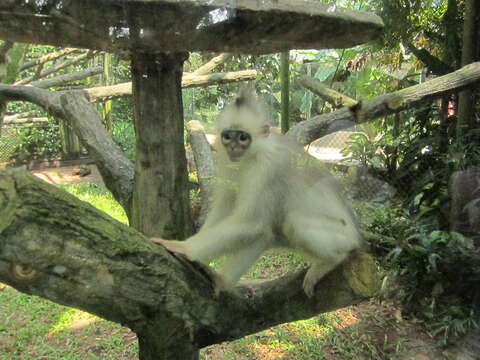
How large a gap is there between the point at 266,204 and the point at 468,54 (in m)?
3.14

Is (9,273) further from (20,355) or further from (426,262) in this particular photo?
(426,262)

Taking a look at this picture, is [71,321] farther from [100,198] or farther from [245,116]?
[245,116]

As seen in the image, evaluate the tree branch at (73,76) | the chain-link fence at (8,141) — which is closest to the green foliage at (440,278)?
the tree branch at (73,76)

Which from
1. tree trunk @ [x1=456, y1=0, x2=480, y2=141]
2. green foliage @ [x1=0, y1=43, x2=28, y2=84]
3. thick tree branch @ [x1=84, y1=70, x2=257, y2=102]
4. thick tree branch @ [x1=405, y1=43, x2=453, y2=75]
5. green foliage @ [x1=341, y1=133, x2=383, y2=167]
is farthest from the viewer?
tree trunk @ [x1=456, y1=0, x2=480, y2=141]

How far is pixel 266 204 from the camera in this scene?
5.49 feet

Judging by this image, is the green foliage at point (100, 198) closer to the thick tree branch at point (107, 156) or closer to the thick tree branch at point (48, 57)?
the thick tree branch at point (107, 156)

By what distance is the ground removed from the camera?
2594 mm

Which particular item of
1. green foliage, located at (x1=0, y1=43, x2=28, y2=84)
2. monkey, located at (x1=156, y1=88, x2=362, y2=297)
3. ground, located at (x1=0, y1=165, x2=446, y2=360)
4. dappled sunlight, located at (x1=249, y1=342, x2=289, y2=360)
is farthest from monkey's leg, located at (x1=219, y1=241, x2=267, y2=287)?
dappled sunlight, located at (x1=249, y1=342, x2=289, y2=360)

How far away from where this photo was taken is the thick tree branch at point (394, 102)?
214 centimetres

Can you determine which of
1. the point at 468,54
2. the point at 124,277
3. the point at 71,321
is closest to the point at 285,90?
the point at 124,277

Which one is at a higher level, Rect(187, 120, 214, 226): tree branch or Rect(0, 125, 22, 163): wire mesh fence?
Rect(0, 125, 22, 163): wire mesh fence

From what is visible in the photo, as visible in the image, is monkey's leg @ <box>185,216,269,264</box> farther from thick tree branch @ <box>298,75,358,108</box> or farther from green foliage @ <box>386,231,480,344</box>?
green foliage @ <box>386,231,480,344</box>

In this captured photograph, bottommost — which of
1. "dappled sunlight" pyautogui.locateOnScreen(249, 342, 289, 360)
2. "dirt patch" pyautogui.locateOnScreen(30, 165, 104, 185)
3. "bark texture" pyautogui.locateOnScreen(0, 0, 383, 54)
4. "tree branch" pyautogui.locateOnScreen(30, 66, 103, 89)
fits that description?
"dappled sunlight" pyautogui.locateOnScreen(249, 342, 289, 360)

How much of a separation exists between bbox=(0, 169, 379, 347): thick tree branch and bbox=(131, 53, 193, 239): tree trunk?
67 centimetres
